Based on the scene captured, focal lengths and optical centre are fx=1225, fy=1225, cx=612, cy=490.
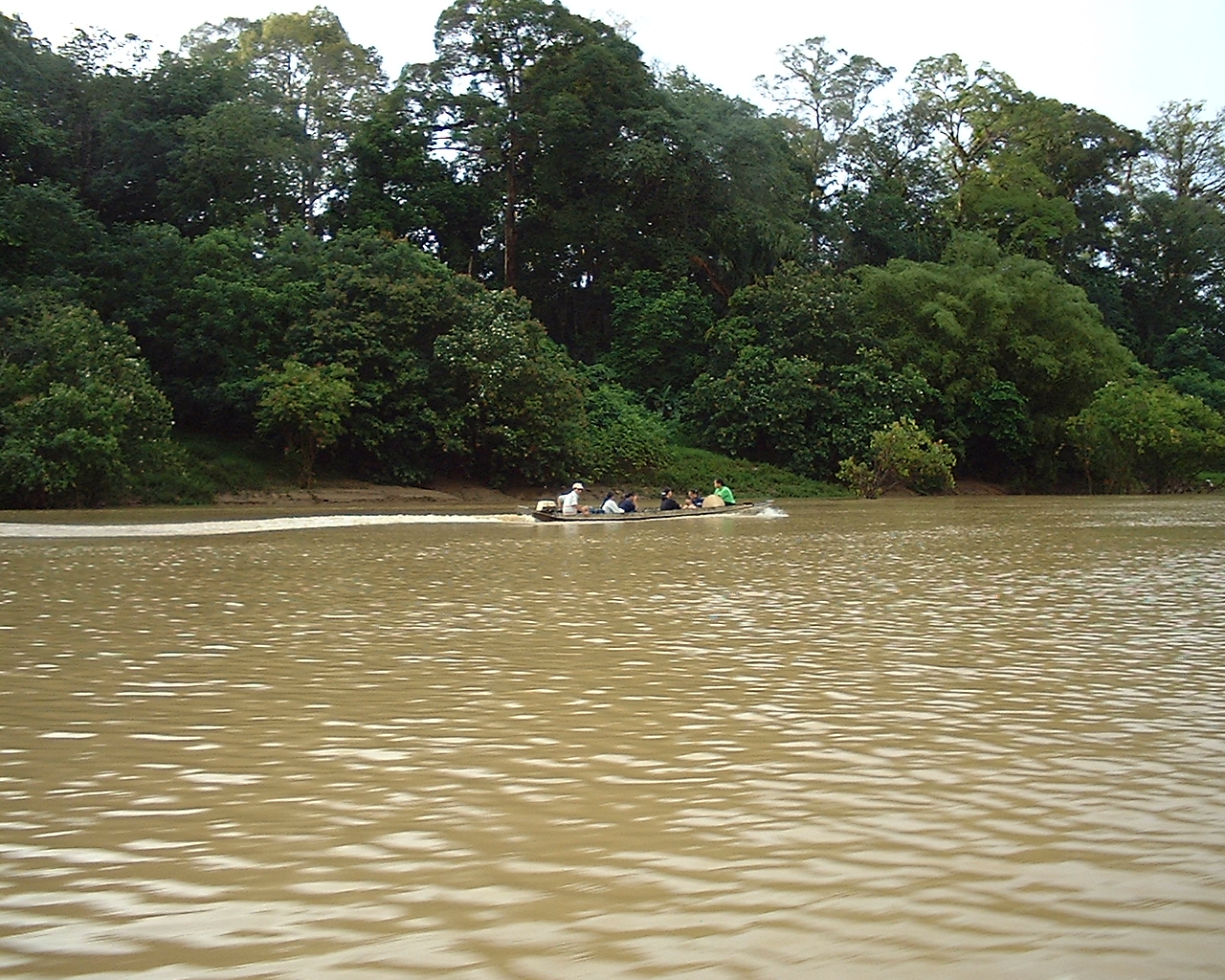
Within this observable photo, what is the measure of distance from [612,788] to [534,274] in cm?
4446

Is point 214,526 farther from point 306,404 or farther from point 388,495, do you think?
point 388,495

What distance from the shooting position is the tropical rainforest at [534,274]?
3503 cm

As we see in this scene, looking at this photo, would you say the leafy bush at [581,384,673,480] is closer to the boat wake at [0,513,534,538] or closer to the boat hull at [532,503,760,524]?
the boat hull at [532,503,760,524]

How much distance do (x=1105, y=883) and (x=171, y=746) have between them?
3.75m

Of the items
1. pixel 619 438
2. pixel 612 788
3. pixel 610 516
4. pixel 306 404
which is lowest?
pixel 612 788

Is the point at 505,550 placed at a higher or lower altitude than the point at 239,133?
lower

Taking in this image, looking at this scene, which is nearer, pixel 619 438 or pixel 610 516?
pixel 610 516

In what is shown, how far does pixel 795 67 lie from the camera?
181 feet

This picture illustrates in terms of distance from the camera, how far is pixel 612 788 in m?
4.70

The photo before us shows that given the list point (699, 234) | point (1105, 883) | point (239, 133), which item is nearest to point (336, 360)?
point (239, 133)

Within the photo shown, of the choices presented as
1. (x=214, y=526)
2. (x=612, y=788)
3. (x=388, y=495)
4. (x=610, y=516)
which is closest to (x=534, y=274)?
(x=388, y=495)

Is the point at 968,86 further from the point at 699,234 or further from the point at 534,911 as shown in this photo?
the point at 534,911

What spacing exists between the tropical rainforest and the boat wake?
26.6 ft

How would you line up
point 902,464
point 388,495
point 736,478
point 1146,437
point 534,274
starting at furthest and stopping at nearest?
point 534,274
point 1146,437
point 736,478
point 902,464
point 388,495
